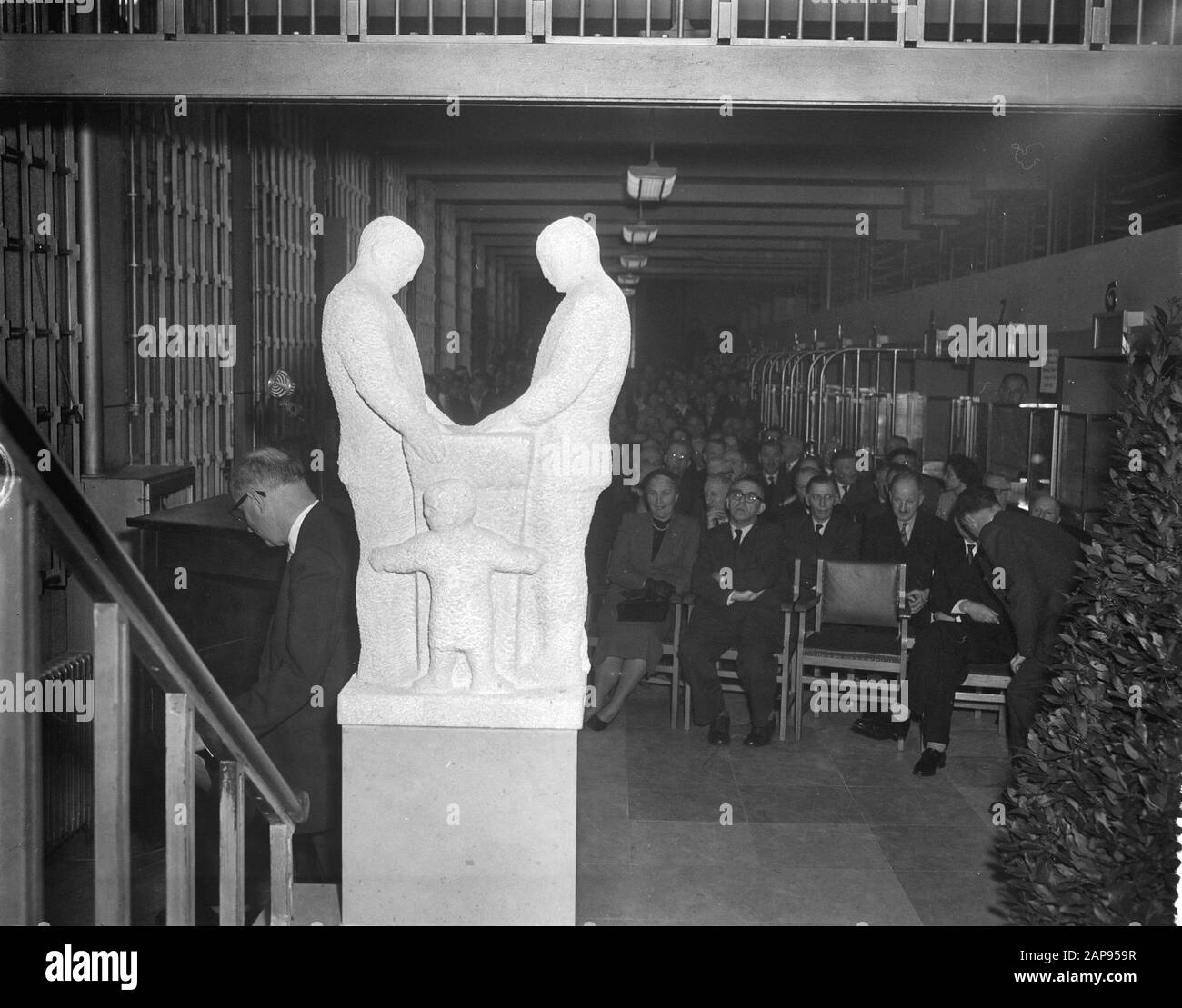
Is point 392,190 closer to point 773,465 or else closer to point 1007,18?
point 773,465

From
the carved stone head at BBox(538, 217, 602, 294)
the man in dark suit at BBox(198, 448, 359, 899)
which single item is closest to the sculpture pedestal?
the man in dark suit at BBox(198, 448, 359, 899)

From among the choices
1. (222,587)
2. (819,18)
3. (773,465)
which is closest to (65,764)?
(222,587)

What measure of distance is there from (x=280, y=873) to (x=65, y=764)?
2.66m

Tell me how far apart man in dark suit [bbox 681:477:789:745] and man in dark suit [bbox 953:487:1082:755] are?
1.30 meters

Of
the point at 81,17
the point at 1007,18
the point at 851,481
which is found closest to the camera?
the point at 81,17

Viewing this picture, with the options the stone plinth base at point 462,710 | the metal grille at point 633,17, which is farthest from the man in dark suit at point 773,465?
the stone plinth base at point 462,710

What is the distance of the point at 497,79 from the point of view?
629 cm

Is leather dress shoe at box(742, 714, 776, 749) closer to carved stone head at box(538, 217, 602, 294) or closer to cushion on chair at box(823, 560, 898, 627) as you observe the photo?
cushion on chair at box(823, 560, 898, 627)

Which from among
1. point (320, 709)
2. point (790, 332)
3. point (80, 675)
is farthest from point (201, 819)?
point (790, 332)

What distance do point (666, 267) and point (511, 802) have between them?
2640 cm

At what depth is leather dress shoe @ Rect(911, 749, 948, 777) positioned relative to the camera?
661 centimetres

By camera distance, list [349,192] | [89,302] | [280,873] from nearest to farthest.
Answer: [280,873] < [89,302] < [349,192]

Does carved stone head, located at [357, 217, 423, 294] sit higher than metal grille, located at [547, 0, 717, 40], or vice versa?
metal grille, located at [547, 0, 717, 40]

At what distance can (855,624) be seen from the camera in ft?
24.8
